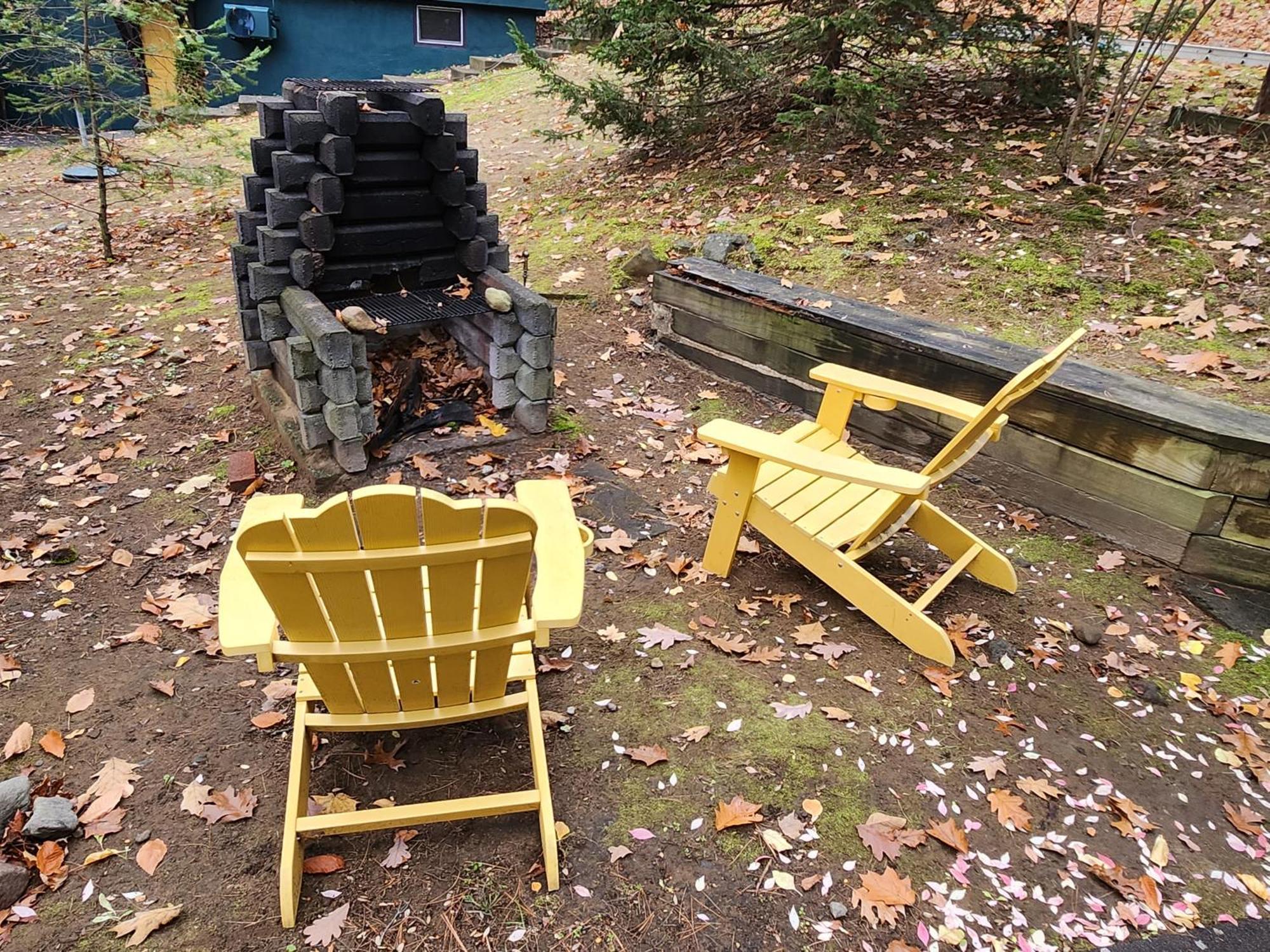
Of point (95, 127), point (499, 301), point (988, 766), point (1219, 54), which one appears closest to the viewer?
point (988, 766)

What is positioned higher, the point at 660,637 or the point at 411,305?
the point at 411,305

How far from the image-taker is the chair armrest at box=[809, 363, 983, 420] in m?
3.46

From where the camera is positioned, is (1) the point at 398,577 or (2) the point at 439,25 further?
(2) the point at 439,25

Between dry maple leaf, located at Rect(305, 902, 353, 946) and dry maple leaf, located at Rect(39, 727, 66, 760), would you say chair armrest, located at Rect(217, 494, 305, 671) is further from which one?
dry maple leaf, located at Rect(39, 727, 66, 760)

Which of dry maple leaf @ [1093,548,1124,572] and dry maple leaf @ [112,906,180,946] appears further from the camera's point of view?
dry maple leaf @ [1093,548,1124,572]

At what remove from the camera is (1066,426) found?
12.8 feet

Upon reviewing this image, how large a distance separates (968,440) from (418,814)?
2273mm

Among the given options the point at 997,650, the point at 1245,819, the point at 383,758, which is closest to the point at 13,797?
the point at 383,758

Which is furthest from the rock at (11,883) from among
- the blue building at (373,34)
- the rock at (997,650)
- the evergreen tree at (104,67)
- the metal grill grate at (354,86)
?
the blue building at (373,34)

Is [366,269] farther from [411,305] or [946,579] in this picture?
[946,579]

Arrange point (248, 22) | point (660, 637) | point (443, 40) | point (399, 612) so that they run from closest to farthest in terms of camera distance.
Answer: point (399, 612)
point (660, 637)
point (248, 22)
point (443, 40)

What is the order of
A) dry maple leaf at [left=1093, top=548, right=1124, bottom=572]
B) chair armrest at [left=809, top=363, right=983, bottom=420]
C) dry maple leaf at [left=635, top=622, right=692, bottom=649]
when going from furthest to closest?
1. dry maple leaf at [left=1093, top=548, right=1124, bottom=572]
2. chair armrest at [left=809, top=363, right=983, bottom=420]
3. dry maple leaf at [left=635, top=622, right=692, bottom=649]

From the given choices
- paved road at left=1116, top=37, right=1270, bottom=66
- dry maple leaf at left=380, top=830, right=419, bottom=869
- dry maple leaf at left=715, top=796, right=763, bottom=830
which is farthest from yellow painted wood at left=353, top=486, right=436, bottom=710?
paved road at left=1116, top=37, right=1270, bottom=66

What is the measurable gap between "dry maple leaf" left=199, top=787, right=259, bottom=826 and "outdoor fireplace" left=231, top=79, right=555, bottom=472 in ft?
6.72
